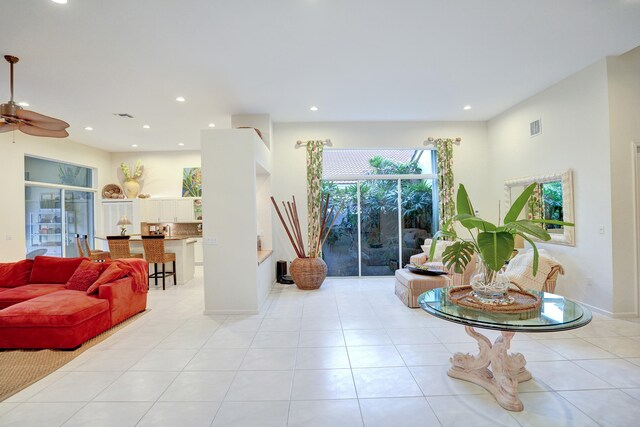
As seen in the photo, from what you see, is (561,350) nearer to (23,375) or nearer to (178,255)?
(23,375)

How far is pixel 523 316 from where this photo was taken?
2160mm

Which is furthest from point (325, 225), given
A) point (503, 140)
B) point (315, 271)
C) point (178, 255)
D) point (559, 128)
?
point (559, 128)

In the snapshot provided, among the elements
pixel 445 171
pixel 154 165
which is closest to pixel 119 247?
pixel 154 165

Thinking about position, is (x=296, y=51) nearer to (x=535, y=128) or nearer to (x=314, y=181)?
(x=314, y=181)

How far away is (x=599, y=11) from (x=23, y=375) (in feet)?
21.1

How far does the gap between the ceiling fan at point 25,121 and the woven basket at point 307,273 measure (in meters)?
3.93

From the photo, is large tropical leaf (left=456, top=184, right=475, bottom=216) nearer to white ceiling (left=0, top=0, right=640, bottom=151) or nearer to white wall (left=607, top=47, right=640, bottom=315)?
white ceiling (left=0, top=0, right=640, bottom=151)

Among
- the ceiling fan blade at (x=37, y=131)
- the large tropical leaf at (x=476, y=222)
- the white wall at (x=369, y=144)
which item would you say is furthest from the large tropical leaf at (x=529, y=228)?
the ceiling fan blade at (x=37, y=131)

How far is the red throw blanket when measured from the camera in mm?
4434

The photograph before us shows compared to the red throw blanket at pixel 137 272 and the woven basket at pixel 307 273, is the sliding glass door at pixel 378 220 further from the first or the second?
the red throw blanket at pixel 137 272

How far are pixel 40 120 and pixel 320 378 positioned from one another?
4346 mm

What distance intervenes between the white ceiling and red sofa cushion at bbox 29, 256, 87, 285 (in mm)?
2560

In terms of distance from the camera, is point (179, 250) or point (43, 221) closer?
point (179, 250)

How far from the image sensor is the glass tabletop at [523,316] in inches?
78.9
